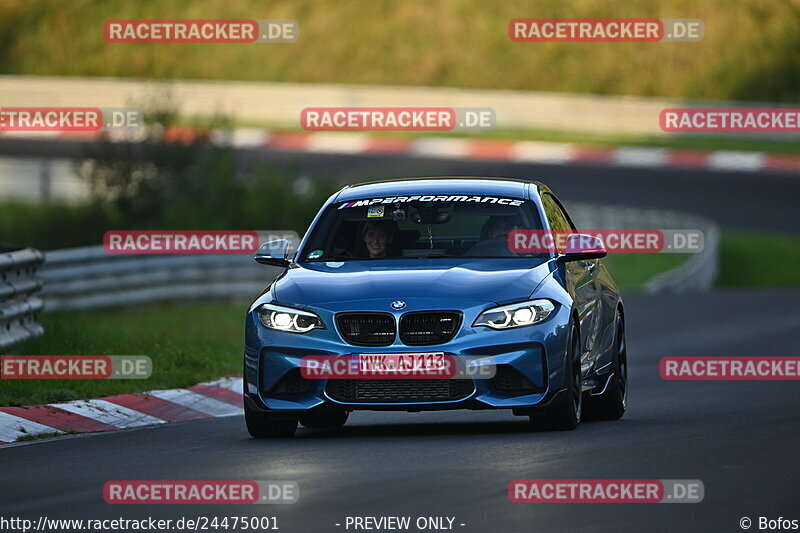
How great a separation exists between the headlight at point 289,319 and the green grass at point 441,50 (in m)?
39.4

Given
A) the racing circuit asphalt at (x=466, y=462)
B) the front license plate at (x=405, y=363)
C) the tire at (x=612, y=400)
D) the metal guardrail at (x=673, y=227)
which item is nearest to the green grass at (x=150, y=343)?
the metal guardrail at (x=673, y=227)

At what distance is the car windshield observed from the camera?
1169 centimetres

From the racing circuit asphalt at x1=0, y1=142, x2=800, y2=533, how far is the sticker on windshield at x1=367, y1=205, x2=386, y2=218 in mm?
1353

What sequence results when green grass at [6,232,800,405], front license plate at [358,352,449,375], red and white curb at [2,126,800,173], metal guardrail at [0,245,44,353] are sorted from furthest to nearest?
red and white curb at [2,126,800,173]
metal guardrail at [0,245,44,353]
green grass at [6,232,800,405]
front license plate at [358,352,449,375]

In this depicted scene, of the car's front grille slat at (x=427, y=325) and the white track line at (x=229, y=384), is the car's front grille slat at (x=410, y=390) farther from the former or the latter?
the white track line at (x=229, y=384)

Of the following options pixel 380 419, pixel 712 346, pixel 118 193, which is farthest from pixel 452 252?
pixel 118 193

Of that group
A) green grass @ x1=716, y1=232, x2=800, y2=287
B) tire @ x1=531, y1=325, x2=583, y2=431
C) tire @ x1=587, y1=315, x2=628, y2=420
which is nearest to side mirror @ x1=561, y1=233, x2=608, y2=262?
tire @ x1=531, y1=325, x2=583, y2=431

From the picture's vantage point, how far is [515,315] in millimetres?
10727

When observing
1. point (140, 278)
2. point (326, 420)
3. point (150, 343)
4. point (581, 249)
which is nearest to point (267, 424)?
point (326, 420)

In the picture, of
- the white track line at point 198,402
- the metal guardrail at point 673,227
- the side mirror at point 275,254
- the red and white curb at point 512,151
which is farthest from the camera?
the red and white curb at point 512,151

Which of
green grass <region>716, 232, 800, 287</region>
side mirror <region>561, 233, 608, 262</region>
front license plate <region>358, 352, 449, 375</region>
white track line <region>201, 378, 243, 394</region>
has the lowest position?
green grass <region>716, 232, 800, 287</region>

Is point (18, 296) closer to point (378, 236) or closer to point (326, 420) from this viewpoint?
point (326, 420)

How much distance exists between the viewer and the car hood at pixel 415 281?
10.8m

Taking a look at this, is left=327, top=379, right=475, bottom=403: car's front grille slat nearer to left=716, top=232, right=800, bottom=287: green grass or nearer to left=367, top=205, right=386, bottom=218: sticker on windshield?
left=367, top=205, right=386, bottom=218: sticker on windshield
